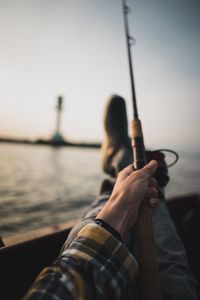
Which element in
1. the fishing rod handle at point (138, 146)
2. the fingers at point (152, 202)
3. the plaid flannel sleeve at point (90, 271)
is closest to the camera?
the plaid flannel sleeve at point (90, 271)

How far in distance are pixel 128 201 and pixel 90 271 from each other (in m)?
0.33

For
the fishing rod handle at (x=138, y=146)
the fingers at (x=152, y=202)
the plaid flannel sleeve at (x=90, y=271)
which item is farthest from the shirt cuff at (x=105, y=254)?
the fishing rod handle at (x=138, y=146)

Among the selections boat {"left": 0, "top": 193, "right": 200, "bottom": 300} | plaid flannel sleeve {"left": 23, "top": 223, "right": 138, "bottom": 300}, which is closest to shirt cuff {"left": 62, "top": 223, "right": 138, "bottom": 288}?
plaid flannel sleeve {"left": 23, "top": 223, "right": 138, "bottom": 300}

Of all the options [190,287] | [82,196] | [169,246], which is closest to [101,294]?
[190,287]

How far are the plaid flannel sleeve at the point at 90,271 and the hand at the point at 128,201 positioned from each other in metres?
0.07

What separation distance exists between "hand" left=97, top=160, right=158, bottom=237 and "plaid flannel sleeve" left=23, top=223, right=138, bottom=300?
0.07 metres

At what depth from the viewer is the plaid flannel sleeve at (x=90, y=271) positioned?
2.23 ft

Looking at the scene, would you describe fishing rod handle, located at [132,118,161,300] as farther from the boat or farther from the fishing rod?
the boat

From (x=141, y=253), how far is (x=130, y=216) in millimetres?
187

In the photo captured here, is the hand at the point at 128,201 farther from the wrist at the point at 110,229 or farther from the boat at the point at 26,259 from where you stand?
the boat at the point at 26,259

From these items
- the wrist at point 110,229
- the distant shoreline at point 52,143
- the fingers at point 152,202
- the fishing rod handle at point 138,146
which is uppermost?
the distant shoreline at point 52,143

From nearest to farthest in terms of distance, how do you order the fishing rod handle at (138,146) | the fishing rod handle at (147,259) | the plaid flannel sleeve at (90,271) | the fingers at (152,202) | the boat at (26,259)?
the plaid flannel sleeve at (90,271), the fishing rod handle at (147,259), the fingers at (152,202), the fishing rod handle at (138,146), the boat at (26,259)

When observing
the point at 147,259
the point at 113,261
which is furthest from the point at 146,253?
the point at 113,261

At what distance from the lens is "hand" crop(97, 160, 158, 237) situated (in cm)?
89
